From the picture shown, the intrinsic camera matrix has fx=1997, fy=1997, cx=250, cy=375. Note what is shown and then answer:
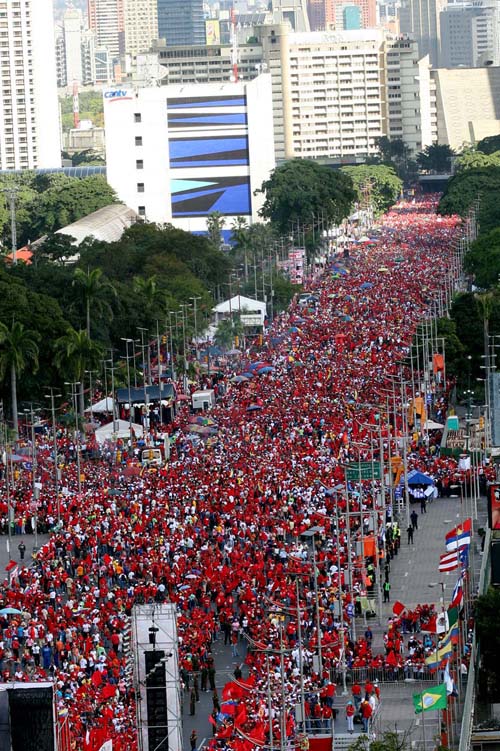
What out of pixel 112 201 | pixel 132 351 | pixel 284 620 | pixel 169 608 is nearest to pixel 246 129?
pixel 112 201

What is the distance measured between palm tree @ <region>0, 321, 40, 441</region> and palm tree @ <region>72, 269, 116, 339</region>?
11.9 metres

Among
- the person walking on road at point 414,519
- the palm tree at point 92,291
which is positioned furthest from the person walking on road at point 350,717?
the palm tree at point 92,291

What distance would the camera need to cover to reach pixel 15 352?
90812 mm

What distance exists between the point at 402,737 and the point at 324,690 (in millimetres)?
3421

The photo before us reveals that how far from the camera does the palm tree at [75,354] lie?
93250mm

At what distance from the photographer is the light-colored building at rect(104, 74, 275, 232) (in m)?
192

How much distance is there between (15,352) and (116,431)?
633 centimetres

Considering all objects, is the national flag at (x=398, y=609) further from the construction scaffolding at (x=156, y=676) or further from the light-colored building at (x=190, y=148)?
the light-colored building at (x=190, y=148)

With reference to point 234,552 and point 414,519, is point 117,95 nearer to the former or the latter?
point 414,519

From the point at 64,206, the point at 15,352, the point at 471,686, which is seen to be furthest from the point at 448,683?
the point at 64,206

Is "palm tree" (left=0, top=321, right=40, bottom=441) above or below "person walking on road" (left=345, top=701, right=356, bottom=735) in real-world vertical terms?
above

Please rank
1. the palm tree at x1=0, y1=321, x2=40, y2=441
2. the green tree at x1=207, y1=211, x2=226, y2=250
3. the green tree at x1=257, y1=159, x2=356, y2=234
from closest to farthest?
the palm tree at x1=0, y1=321, x2=40, y2=441 → the green tree at x1=207, y1=211, x2=226, y2=250 → the green tree at x1=257, y1=159, x2=356, y2=234

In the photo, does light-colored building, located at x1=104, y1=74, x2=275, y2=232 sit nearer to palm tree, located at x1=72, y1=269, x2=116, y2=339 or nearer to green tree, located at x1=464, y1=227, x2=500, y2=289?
green tree, located at x1=464, y1=227, x2=500, y2=289

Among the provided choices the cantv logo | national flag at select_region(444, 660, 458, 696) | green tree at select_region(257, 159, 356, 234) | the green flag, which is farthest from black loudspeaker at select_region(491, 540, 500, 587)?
the cantv logo
